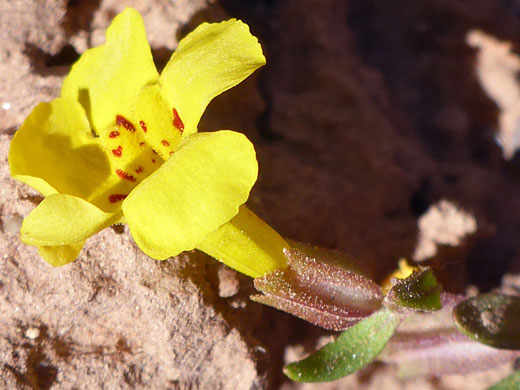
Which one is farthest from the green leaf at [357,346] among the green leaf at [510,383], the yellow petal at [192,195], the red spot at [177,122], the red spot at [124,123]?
the red spot at [124,123]

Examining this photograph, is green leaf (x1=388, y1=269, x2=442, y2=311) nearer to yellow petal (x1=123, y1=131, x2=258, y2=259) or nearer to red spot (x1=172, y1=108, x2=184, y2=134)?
yellow petal (x1=123, y1=131, x2=258, y2=259)

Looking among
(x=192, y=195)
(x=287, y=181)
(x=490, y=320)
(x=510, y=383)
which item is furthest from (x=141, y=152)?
(x=510, y=383)

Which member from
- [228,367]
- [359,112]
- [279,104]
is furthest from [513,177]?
[228,367]

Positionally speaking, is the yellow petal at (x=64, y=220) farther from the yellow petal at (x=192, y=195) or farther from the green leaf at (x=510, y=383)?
the green leaf at (x=510, y=383)

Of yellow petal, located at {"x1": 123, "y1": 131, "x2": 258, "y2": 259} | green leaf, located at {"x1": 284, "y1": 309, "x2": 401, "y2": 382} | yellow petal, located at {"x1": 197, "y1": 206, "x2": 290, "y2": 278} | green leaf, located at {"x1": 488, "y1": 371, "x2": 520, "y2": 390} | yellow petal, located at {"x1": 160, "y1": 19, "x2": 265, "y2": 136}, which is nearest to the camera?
yellow petal, located at {"x1": 123, "y1": 131, "x2": 258, "y2": 259}

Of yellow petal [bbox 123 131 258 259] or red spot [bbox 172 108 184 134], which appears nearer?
yellow petal [bbox 123 131 258 259]

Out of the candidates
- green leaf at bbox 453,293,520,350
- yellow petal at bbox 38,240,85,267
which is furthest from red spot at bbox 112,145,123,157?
green leaf at bbox 453,293,520,350

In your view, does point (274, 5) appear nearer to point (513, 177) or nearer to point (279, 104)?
point (279, 104)
